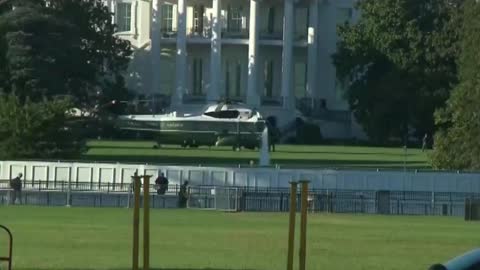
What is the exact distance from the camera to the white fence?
6681 centimetres

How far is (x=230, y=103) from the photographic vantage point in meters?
117

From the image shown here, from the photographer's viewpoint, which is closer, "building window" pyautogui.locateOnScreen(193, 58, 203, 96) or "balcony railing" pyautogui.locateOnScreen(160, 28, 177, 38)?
"balcony railing" pyautogui.locateOnScreen(160, 28, 177, 38)

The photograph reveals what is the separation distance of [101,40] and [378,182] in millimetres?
47390

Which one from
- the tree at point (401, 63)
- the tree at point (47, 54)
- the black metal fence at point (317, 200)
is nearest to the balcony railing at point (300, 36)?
the tree at point (401, 63)

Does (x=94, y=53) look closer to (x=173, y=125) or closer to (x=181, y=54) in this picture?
(x=173, y=125)

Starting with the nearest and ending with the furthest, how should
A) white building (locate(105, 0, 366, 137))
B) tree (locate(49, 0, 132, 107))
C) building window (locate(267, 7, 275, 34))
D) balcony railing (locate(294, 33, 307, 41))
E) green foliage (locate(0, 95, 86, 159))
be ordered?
green foliage (locate(0, 95, 86, 159))
tree (locate(49, 0, 132, 107))
white building (locate(105, 0, 366, 137))
balcony railing (locate(294, 33, 307, 41))
building window (locate(267, 7, 275, 34))

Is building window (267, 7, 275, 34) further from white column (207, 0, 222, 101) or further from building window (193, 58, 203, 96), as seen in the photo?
white column (207, 0, 222, 101)

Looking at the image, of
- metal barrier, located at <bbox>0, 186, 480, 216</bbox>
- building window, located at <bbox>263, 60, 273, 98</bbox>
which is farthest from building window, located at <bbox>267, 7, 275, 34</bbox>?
metal barrier, located at <bbox>0, 186, 480, 216</bbox>

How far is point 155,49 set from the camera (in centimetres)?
13125

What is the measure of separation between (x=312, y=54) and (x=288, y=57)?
4934 mm

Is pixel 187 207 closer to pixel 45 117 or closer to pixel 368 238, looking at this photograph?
pixel 45 117

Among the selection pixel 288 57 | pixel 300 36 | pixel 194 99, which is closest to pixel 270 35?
pixel 300 36

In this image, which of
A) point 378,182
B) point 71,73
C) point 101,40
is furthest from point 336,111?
point 378,182

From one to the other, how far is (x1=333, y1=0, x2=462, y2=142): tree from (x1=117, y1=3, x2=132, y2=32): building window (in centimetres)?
2440
